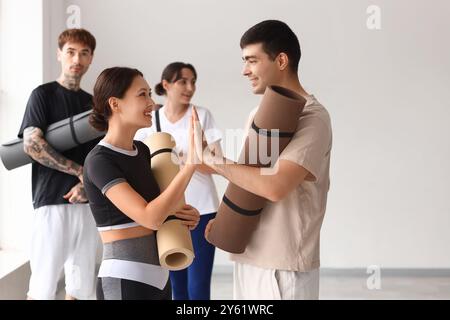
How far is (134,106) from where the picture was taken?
202 centimetres

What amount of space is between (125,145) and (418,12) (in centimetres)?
425

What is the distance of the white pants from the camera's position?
77.8 inches

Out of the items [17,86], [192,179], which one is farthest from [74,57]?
[17,86]

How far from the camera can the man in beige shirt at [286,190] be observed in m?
1.89

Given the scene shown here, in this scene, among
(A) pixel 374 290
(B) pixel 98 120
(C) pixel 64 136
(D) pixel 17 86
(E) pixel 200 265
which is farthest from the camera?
(A) pixel 374 290

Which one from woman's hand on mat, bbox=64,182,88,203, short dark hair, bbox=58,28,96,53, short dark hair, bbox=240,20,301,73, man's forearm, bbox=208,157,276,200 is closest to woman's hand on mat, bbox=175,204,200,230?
man's forearm, bbox=208,157,276,200

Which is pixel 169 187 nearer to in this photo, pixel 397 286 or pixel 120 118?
pixel 120 118

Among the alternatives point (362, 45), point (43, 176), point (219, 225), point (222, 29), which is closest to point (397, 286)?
point (362, 45)

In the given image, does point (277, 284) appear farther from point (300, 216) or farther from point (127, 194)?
point (127, 194)

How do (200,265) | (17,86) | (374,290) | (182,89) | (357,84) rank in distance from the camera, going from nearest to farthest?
(200,265) < (182,89) < (17,86) < (374,290) < (357,84)

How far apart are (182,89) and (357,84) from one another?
8.03ft

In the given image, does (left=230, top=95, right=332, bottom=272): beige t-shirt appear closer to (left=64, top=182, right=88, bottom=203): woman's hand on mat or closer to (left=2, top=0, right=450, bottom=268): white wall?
(left=64, top=182, right=88, bottom=203): woman's hand on mat

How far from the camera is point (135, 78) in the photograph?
2037 mm

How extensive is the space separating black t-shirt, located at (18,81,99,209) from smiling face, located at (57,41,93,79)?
10cm
